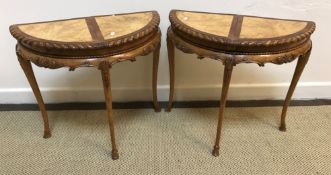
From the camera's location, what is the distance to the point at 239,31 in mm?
1239

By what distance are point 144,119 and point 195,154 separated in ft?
1.16

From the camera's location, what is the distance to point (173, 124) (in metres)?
1.63

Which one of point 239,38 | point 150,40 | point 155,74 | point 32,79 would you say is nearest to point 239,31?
point 239,38

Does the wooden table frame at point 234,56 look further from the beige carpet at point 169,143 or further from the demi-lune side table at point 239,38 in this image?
the beige carpet at point 169,143

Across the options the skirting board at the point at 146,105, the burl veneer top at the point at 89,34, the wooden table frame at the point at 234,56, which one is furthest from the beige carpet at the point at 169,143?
the burl veneer top at the point at 89,34

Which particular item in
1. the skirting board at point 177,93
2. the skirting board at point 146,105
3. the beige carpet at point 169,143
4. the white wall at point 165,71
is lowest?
the skirting board at point 146,105

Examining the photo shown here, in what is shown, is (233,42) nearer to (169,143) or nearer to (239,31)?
(239,31)

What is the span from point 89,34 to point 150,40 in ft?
0.79

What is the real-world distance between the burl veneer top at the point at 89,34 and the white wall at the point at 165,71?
0.69 ft

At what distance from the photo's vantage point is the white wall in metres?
1.54

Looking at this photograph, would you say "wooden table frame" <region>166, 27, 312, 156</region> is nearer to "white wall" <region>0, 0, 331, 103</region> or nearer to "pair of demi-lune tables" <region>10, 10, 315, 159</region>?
"pair of demi-lune tables" <region>10, 10, 315, 159</region>

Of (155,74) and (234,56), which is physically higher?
(234,56)

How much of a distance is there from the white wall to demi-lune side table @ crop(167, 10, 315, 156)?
227 mm

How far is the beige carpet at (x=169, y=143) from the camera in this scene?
1.38 m
